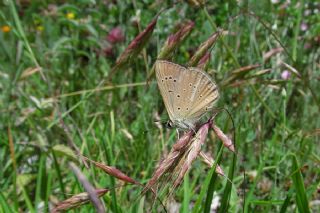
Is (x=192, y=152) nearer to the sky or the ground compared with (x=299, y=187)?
nearer to the sky

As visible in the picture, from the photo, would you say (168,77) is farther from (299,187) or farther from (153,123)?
(153,123)

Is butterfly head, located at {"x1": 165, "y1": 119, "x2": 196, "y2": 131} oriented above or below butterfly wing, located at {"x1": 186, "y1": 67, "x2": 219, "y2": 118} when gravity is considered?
below

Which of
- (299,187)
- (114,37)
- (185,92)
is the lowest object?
(114,37)

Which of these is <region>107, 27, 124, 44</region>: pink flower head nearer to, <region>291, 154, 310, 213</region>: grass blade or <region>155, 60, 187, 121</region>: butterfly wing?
<region>155, 60, 187, 121</region>: butterfly wing

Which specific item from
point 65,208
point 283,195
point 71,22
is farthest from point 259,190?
point 71,22

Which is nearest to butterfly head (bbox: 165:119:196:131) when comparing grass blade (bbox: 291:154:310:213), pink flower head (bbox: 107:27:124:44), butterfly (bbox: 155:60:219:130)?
butterfly (bbox: 155:60:219:130)

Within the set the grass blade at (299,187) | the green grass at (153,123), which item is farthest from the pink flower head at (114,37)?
the grass blade at (299,187)

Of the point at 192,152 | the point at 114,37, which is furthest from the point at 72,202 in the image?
the point at 114,37
